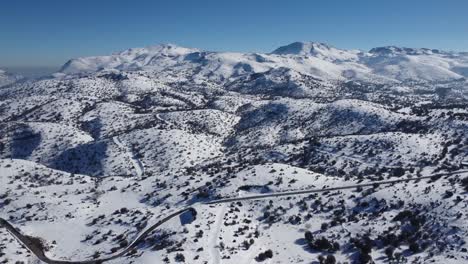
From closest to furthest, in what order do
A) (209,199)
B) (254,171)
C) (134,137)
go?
(209,199)
(254,171)
(134,137)

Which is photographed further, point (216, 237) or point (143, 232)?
point (143, 232)

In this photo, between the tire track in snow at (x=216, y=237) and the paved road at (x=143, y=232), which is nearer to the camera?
the tire track in snow at (x=216, y=237)

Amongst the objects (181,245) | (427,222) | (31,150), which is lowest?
(31,150)

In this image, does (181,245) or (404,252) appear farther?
(181,245)

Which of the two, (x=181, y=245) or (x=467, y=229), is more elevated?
(x=467, y=229)

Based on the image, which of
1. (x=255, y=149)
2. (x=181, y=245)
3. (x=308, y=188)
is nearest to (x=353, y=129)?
(x=255, y=149)

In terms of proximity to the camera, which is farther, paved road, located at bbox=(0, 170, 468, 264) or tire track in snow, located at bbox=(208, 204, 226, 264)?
paved road, located at bbox=(0, 170, 468, 264)

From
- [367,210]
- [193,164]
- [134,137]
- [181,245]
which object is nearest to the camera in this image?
[181,245]

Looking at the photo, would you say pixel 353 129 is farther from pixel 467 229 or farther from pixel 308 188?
pixel 467 229

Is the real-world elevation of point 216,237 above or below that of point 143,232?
above
